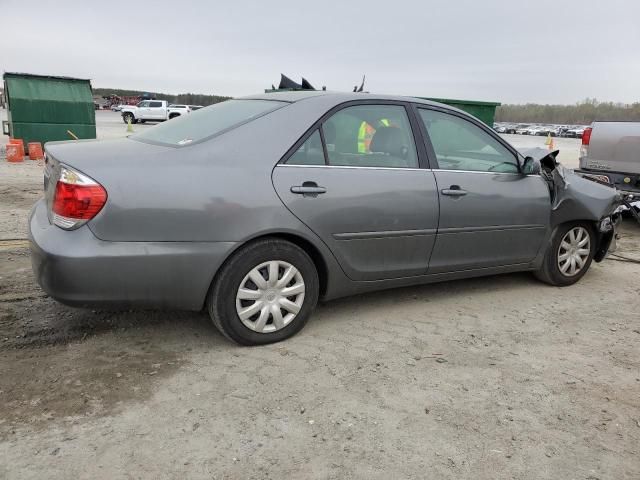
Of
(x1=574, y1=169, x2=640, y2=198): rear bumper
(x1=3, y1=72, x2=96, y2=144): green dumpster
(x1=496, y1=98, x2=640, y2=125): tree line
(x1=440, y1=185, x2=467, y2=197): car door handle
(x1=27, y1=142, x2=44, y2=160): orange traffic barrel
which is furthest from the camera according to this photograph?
(x1=496, y1=98, x2=640, y2=125): tree line

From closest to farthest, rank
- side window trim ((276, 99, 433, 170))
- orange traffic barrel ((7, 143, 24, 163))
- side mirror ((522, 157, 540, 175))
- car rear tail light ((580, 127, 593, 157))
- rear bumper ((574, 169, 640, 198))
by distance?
side window trim ((276, 99, 433, 170)), side mirror ((522, 157, 540, 175)), rear bumper ((574, 169, 640, 198)), car rear tail light ((580, 127, 593, 157)), orange traffic barrel ((7, 143, 24, 163))

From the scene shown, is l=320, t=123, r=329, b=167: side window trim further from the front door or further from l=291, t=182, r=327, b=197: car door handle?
the front door

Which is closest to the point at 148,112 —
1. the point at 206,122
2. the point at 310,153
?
the point at 206,122

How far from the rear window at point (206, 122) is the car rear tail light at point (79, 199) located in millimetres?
603

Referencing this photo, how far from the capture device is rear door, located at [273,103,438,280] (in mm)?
3416

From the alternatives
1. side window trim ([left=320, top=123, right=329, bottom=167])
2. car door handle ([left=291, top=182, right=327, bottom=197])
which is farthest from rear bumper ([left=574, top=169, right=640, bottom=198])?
car door handle ([left=291, top=182, right=327, bottom=197])

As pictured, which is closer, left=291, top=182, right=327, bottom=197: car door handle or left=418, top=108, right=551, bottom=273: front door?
left=291, top=182, right=327, bottom=197: car door handle

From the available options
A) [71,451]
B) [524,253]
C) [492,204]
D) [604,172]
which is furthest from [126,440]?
[604,172]

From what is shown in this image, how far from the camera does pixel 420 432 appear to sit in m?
2.66

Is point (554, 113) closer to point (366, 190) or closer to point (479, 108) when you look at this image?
point (479, 108)

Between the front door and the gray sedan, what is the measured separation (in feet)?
0.04

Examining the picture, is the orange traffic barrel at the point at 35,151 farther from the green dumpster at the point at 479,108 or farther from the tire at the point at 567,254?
the tire at the point at 567,254

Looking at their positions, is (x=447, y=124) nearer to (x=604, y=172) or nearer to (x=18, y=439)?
(x=18, y=439)

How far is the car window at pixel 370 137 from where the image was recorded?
3.59 metres
